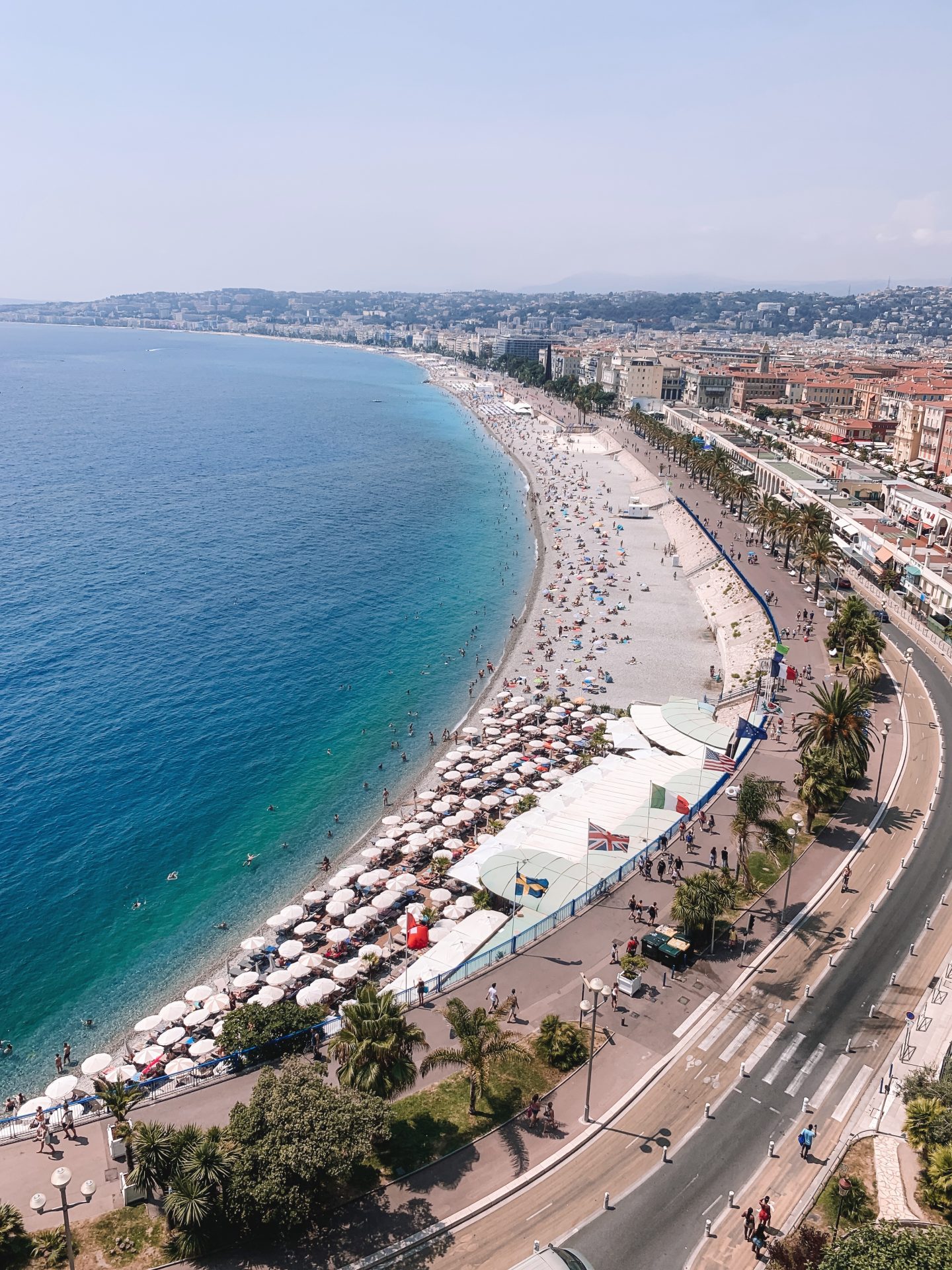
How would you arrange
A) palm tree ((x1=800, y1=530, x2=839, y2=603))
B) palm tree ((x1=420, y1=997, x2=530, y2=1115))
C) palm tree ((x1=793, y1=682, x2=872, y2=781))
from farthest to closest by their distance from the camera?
palm tree ((x1=800, y1=530, x2=839, y2=603))
palm tree ((x1=793, y1=682, x2=872, y2=781))
palm tree ((x1=420, y1=997, x2=530, y2=1115))

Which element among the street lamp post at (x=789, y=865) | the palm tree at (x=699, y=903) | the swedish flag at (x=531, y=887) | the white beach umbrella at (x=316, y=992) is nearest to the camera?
the palm tree at (x=699, y=903)

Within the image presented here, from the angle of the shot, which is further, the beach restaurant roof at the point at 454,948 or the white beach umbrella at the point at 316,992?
the white beach umbrella at the point at 316,992

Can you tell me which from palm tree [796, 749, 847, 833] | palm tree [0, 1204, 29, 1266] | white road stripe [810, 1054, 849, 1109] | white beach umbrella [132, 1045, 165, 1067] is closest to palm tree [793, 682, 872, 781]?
palm tree [796, 749, 847, 833]

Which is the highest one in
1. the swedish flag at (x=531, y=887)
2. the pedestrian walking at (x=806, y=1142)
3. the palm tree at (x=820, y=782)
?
the palm tree at (x=820, y=782)

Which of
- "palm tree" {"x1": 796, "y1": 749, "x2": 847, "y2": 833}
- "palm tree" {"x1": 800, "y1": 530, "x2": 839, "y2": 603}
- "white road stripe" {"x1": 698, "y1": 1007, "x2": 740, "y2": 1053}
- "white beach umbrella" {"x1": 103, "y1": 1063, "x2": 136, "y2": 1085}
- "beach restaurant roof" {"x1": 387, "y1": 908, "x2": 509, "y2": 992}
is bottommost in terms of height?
"white beach umbrella" {"x1": 103, "y1": 1063, "x2": 136, "y2": 1085}

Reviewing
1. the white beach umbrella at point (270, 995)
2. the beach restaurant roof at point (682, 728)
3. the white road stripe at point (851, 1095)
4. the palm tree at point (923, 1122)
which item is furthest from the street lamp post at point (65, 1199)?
the beach restaurant roof at point (682, 728)

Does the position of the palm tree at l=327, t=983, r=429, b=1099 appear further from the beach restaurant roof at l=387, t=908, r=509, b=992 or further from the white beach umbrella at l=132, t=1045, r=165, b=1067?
the white beach umbrella at l=132, t=1045, r=165, b=1067

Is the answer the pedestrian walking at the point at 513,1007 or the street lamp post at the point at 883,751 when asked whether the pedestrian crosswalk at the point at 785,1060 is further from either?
the street lamp post at the point at 883,751
